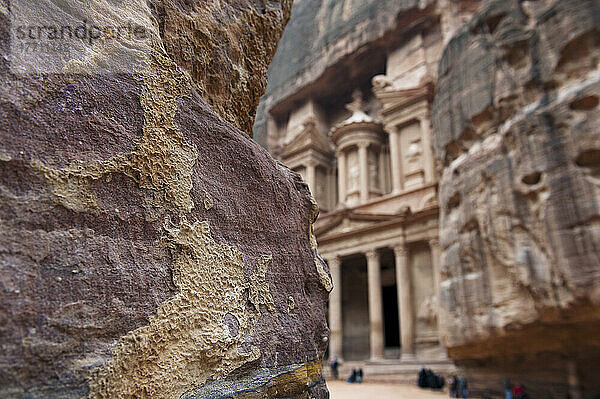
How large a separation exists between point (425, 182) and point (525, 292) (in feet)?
47.2

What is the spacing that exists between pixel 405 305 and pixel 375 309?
1.55 metres

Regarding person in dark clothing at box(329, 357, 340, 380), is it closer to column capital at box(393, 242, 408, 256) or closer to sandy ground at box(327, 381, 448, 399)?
sandy ground at box(327, 381, 448, 399)

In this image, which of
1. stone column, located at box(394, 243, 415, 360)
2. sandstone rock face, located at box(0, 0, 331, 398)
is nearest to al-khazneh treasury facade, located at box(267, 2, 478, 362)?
stone column, located at box(394, 243, 415, 360)

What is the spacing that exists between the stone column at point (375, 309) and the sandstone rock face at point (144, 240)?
19.0 metres

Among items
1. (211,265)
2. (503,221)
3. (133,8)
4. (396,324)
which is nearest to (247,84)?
(133,8)

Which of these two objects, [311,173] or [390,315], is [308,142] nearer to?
[311,173]

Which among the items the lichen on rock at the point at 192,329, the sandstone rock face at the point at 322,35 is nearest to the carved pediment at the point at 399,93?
the sandstone rock face at the point at 322,35

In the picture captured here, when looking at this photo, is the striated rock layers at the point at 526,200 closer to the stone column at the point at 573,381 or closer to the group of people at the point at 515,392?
the stone column at the point at 573,381

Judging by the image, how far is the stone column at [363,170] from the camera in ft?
81.2

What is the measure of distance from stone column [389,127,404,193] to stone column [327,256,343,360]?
16.4ft

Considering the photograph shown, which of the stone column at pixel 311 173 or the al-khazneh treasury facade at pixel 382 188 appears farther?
the stone column at pixel 311 173

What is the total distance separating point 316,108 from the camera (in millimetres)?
30797

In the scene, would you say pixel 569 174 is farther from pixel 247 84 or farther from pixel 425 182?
pixel 425 182

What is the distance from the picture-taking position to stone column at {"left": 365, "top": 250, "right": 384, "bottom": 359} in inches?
764
